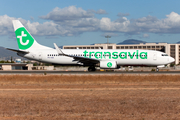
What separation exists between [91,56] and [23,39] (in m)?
11.5

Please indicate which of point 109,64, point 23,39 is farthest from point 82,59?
point 23,39

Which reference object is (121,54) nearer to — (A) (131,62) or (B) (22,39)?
(A) (131,62)

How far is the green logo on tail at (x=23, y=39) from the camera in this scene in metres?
40.0

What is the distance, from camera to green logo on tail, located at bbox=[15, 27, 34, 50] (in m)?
40.0

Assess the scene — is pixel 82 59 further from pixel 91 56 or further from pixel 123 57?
pixel 123 57

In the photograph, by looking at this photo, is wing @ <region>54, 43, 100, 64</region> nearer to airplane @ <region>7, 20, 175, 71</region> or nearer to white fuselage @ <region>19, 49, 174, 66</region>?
airplane @ <region>7, 20, 175, 71</region>

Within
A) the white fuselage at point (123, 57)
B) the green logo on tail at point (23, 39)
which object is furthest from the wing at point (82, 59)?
the green logo on tail at point (23, 39)

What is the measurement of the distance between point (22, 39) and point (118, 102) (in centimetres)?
3074

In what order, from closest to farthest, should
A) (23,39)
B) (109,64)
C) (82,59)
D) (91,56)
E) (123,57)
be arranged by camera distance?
(109,64) < (82,59) < (123,57) < (91,56) < (23,39)

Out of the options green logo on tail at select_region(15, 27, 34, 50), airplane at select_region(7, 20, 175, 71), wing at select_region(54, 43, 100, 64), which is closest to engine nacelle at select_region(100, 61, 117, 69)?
airplane at select_region(7, 20, 175, 71)

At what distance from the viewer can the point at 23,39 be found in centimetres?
4003

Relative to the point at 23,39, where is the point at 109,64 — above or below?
below

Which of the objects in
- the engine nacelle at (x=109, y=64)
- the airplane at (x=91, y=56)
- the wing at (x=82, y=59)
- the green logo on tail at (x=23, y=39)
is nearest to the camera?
the wing at (x=82, y=59)

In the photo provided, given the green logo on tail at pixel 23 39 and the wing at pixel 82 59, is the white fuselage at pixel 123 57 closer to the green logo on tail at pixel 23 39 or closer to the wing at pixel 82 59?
the wing at pixel 82 59
